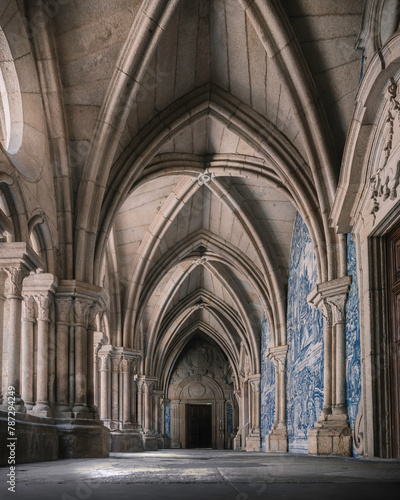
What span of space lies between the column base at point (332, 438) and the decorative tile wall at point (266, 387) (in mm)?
6002

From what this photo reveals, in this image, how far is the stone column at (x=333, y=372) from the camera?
7.79 m

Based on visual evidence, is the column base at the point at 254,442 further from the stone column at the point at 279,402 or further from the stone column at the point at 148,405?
the stone column at the point at 148,405

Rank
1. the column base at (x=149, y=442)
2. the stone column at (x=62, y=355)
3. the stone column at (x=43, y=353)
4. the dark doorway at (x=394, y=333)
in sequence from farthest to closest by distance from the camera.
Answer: the column base at (x=149, y=442)
the stone column at (x=62, y=355)
the stone column at (x=43, y=353)
the dark doorway at (x=394, y=333)

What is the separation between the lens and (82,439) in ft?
24.7

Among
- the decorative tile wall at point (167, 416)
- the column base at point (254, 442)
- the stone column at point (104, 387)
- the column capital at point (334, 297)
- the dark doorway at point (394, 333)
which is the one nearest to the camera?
the dark doorway at point (394, 333)

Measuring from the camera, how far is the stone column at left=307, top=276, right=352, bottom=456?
779 cm

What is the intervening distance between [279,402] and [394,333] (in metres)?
7.21

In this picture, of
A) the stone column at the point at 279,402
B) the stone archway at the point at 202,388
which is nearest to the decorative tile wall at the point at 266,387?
the stone column at the point at 279,402

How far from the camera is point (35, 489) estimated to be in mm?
2650

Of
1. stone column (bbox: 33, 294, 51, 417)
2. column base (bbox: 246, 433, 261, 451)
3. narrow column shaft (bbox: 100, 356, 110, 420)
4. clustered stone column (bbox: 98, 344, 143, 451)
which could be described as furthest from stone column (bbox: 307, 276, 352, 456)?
column base (bbox: 246, 433, 261, 451)

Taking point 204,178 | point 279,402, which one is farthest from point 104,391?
point 204,178

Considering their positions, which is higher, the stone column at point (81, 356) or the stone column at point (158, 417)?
the stone column at point (81, 356)

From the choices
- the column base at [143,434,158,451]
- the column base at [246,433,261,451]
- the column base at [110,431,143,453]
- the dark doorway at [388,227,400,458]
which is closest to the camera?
the dark doorway at [388,227,400,458]

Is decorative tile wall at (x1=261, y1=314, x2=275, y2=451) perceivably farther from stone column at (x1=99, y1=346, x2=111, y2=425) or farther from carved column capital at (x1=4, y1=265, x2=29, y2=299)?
carved column capital at (x1=4, y1=265, x2=29, y2=299)
